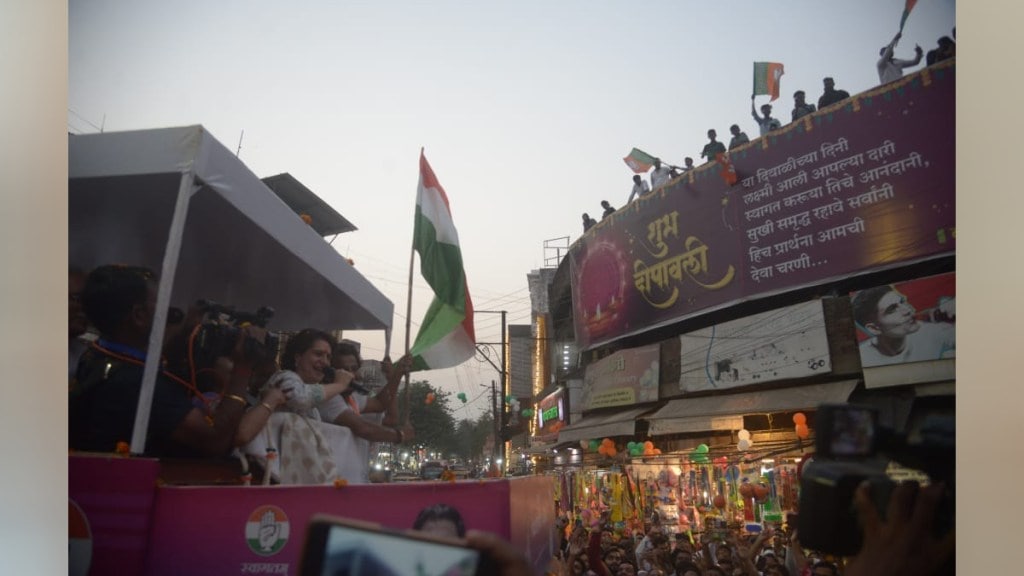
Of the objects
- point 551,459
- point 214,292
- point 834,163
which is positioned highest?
point 834,163

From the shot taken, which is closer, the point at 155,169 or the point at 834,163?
the point at 155,169

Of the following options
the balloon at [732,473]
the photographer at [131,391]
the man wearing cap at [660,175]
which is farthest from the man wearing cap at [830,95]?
the balloon at [732,473]

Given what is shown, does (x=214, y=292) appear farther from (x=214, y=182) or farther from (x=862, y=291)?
(x=862, y=291)

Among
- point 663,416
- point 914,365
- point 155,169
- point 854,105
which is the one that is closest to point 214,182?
point 155,169

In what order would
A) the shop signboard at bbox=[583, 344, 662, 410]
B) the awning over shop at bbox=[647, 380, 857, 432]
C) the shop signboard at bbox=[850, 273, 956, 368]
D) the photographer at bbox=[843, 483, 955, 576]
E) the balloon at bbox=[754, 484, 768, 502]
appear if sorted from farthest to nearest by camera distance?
the balloon at bbox=[754, 484, 768, 502]
the shop signboard at bbox=[583, 344, 662, 410]
the awning over shop at bbox=[647, 380, 857, 432]
the shop signboard at bbox=[850, 273, 956, 368]
the photographer at bbox=[843, 483, 955, 576]

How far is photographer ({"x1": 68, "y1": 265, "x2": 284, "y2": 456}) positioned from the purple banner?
1.04 metres

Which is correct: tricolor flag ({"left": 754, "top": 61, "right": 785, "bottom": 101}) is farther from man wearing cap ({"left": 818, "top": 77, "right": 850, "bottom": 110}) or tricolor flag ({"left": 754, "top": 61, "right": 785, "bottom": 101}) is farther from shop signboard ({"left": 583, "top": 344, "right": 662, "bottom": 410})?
shop signboard ({"left": 583, "top": 344, "right": 662, "bottom": 410})

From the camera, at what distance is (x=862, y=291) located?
7.89ft

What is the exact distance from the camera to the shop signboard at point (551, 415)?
10.9 m

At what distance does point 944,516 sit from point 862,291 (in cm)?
87

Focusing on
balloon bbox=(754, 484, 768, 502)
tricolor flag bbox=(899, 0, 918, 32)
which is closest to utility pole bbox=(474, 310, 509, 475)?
tricolor flag bbox=(899, 0, 918, 32)

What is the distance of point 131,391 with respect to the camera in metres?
1.70

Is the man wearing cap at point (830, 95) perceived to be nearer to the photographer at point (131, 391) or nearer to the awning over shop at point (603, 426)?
the photographer at point (131, 391)

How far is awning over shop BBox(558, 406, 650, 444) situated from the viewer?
4.54 meters
